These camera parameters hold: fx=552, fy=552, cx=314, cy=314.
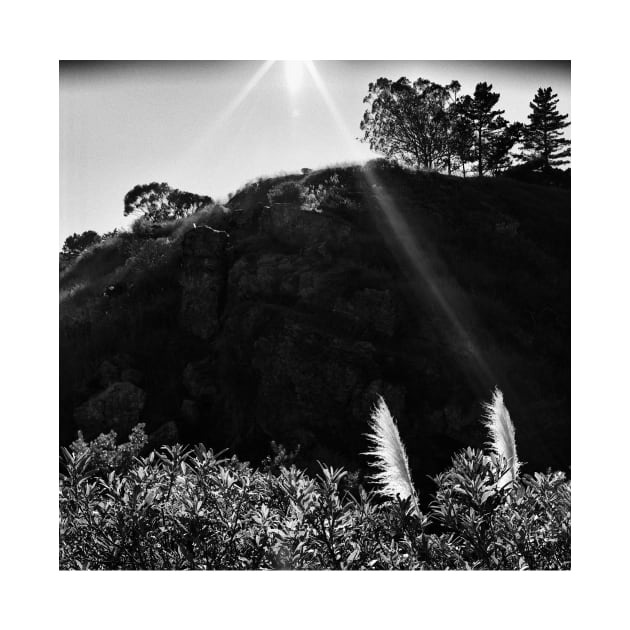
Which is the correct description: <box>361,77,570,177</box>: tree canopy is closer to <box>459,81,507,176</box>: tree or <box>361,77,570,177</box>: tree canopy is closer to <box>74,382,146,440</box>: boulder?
<box>459,81,507,176</box>: tree

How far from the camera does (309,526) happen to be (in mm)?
2818

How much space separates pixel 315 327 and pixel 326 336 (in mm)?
226

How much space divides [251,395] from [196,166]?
3053mm

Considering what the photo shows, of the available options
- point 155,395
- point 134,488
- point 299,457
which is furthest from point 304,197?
point 134,488

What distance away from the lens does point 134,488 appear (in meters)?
2.94

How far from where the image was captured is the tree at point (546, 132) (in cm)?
555

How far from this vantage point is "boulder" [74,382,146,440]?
23.6 ft

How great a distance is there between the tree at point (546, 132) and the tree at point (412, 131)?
64.0 inches

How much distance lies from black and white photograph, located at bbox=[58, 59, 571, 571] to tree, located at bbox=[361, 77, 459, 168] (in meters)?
0.07

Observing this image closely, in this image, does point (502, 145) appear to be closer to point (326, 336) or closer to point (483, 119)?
→ point (483, 119)

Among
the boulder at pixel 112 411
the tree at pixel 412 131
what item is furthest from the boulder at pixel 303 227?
the boulder at pixel 112 411

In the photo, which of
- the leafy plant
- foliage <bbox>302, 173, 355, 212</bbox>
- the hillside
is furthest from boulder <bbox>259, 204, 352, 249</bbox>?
the leafy plant

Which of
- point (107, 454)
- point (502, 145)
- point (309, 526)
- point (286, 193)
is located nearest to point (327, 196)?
point (286, 193)
